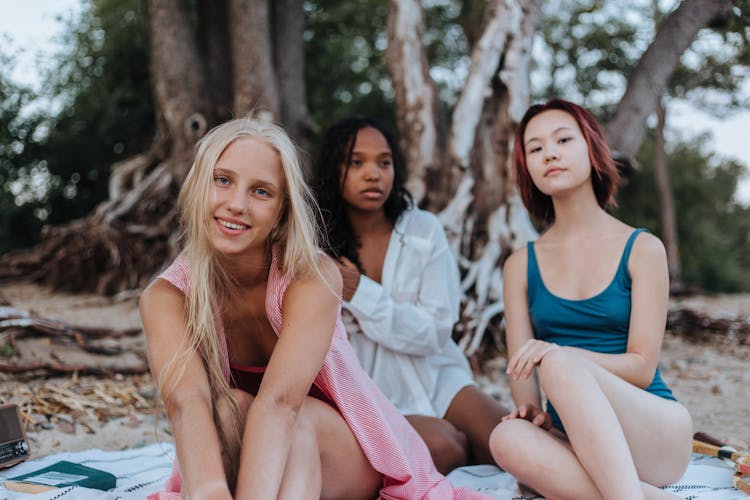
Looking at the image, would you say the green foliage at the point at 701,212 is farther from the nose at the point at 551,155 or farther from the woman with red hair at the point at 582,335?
the nose at the point at 551,155

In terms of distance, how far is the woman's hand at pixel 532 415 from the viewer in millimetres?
2229

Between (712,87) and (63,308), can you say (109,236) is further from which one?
(712,87)

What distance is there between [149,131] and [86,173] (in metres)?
0.90

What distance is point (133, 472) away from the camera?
8.60 ft

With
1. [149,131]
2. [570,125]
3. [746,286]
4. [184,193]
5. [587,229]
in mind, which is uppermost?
[149,131]

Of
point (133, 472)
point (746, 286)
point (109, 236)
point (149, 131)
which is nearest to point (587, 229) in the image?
point (133, 472)

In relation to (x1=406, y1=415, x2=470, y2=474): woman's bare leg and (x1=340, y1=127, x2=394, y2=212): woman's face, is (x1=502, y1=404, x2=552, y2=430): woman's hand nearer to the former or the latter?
(x1=406, y1=415, x2=470, y2=474): woman's bare leg

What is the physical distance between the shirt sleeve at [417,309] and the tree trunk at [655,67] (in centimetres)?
224

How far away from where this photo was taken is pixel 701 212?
513 inches

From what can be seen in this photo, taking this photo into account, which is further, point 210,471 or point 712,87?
point 712,87

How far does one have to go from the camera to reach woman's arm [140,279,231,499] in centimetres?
175

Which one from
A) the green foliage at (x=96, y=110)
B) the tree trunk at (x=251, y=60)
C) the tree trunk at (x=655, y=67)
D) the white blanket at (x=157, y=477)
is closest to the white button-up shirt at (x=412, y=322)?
the white blanket at (x=157, y=477)

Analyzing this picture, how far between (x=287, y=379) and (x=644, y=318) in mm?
1194

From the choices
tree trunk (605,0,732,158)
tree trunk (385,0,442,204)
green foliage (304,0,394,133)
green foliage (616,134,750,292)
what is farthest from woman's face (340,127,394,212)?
green foliage (616,134,750,292)
